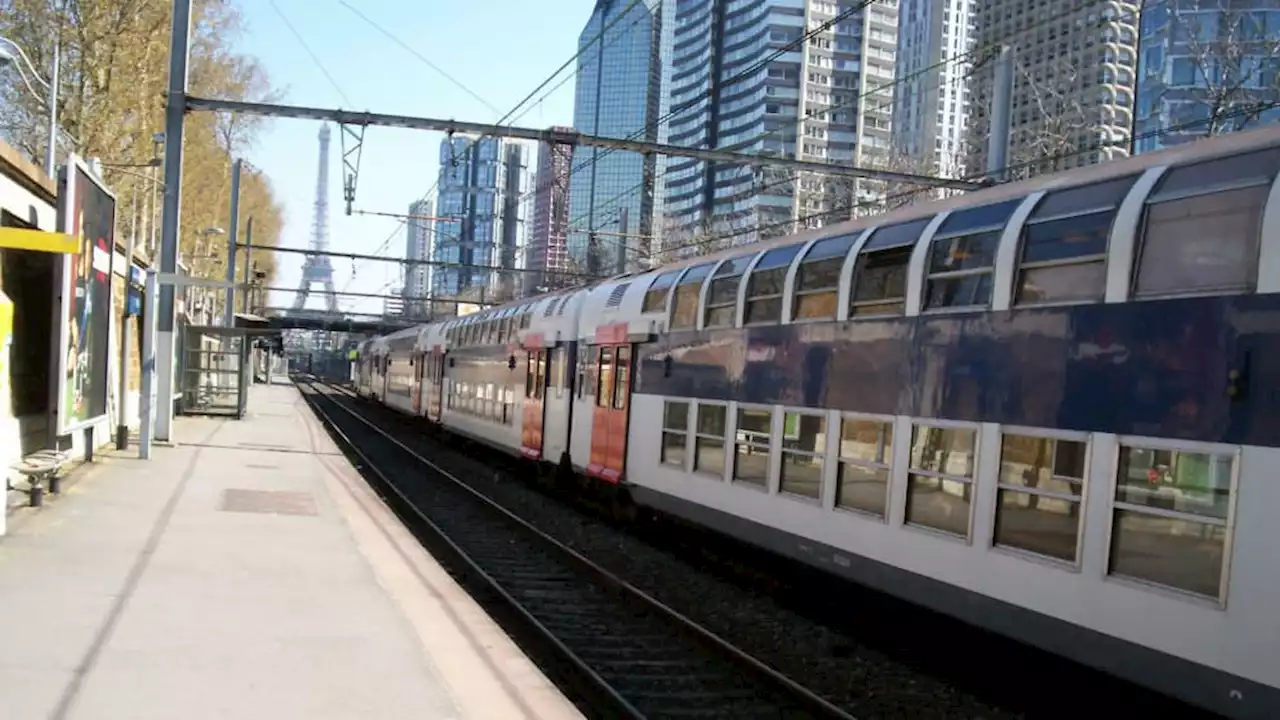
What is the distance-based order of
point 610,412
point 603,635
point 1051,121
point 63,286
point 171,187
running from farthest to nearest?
point 1051,121
point 171,187
point 610,412
point 63,286
point 603,635

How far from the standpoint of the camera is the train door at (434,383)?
31.9 m

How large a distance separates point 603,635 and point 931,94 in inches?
2225

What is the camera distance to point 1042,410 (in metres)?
6.97

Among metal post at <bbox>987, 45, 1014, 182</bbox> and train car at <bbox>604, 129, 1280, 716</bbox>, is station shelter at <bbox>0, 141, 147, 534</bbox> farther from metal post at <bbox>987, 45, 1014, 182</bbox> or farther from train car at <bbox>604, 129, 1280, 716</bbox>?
metal post at <bbox>987, 45, 1014, 182</bbox>

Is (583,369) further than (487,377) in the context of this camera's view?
No

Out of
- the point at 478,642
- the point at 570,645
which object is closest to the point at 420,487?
the point at 570,645

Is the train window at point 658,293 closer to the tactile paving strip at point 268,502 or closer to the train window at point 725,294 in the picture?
the train window at point 725,294

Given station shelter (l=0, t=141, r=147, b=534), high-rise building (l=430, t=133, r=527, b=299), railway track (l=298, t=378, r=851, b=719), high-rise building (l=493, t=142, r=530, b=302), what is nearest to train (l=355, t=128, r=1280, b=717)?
railway track (l=298, t=378, r=851, b=719)

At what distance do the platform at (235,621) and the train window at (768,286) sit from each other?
4121 mm

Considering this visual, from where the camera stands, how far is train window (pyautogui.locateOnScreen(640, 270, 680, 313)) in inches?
550

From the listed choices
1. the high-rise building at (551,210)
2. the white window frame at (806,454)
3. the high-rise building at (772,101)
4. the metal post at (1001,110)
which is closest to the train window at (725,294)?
the white window frame at (806,454)

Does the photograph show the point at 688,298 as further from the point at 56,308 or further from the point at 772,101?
the point at 772,101

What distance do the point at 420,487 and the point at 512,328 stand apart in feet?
14.5

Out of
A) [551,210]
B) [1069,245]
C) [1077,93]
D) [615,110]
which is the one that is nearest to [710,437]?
[1069,245]
